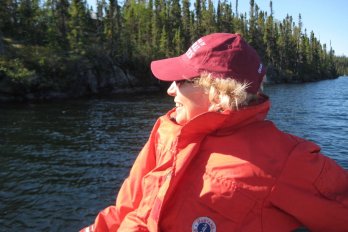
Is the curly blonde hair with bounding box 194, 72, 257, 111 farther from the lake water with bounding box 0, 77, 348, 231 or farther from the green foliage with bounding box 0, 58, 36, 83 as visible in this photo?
the green foliage with bounding box 0, 58, 36, 83

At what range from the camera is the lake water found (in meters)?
10.5

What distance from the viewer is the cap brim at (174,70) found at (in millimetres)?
2285

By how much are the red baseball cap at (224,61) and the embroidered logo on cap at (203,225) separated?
2.51 ft

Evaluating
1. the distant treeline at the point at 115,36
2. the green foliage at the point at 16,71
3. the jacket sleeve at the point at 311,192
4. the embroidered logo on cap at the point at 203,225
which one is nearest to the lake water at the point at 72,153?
the green foliage at the point at 16,71

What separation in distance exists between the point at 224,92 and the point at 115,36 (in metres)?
67.2

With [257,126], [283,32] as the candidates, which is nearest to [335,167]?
[257,126]

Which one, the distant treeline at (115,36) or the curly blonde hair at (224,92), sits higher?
the distant treeline at (115,36)

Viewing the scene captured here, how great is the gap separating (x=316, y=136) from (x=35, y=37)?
43.9m

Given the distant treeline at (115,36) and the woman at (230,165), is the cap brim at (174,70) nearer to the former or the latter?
the woman at (230,165)

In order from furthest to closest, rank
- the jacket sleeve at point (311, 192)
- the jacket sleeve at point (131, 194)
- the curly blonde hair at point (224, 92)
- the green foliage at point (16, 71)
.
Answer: the green foliage at point (16, 71)
the jacket sleeve at point (131, 194)
the curly blonde hair at point (224, 92)
the jacket sleeve at point (311, 192)

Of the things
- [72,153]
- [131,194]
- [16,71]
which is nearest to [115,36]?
[16,71]

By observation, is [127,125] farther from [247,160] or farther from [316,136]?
[247,160]

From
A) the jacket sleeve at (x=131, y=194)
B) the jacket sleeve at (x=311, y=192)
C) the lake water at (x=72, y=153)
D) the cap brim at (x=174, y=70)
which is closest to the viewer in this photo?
the jacket sleeve at (x=311, y=192)

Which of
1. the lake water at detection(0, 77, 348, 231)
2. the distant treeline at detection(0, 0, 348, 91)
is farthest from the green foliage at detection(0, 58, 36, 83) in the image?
the lake water at detection(0, 77, 348, 231)
